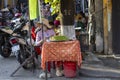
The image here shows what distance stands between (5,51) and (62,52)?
370 centimetres

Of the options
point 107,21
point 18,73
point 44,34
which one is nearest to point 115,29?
point 107,21

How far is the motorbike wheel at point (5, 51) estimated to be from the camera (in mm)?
11608

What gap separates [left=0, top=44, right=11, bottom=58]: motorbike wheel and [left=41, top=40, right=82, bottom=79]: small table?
3446mm

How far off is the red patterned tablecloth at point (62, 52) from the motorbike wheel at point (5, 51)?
345cm

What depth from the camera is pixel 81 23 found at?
1459cm

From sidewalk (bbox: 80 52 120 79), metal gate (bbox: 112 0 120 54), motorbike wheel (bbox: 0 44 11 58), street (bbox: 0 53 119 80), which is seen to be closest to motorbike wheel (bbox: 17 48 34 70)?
street (bbox: 0 53 119 80)

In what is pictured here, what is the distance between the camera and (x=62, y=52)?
27.8 feet

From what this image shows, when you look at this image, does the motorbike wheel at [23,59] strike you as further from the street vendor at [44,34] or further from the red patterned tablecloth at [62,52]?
the red patterned tablecloth at [62,52]

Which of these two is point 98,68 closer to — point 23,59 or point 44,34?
point 44,34

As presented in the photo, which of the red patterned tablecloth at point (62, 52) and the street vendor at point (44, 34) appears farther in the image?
the street vendor at point (44, 34)

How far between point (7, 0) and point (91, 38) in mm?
21653

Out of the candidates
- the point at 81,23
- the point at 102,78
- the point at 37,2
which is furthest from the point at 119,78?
the point at 81,23

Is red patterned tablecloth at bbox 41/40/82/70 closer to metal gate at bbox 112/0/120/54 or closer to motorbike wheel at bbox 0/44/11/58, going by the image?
motorbike wheel at bbox 0/44/11/58

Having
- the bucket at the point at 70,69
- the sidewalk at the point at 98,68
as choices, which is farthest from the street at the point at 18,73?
the sidewalk at the point at 98,68
